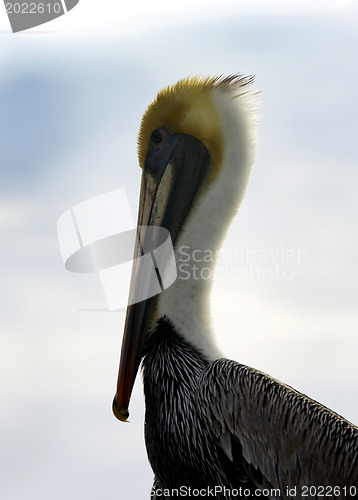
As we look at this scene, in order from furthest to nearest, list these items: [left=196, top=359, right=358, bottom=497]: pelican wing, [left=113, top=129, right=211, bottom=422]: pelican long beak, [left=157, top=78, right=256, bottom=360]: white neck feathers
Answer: [left=113, top=129, right=211, bottom=422]: pelican long beak
[left=157, top=78, right=256, bottom=360]: white neck feathers
[left=196, top=359, right=358, bottom=497]: pelican wing

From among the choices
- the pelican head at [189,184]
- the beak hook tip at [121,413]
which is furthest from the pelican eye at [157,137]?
the beak hook tip at [121,413]

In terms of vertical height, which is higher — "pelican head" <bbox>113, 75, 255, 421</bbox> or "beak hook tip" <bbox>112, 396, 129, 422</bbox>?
"pelican head" <bbox>113, 75, 255, 421</bbox>

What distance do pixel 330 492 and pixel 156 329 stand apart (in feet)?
4.76

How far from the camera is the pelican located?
5.65m

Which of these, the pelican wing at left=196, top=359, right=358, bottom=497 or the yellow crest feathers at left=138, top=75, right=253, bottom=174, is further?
the yellow crest feathers at left=138, top=75, right=253, bottom=174

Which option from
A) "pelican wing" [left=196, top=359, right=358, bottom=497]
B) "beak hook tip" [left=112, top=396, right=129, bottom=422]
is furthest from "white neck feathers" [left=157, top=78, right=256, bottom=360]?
"beak hook tip" [left=112, top=396, right=129, bottom=422]

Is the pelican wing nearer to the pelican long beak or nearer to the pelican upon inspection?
the pelican

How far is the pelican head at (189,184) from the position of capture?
6059mm

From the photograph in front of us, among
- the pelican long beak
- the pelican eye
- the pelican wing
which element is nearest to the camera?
the pelican wing

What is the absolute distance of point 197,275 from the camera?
6051 mm

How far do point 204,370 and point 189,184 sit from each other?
1.21 metres

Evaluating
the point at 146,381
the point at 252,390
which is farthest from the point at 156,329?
the point at 252,390

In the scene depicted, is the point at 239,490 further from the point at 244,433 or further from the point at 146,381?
the point at 146,381

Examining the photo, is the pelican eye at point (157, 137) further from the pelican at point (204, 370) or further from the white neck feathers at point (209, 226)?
the white neck feathers at point (209, 226)
